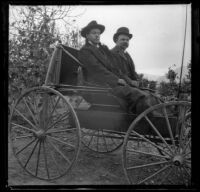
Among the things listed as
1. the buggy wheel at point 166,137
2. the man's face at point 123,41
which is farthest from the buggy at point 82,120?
the man's face at point 123,41

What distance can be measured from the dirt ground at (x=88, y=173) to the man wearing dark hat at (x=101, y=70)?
3.05ft

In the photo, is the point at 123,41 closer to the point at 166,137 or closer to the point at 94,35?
the point at 94,35

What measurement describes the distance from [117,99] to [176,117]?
2.24 feet

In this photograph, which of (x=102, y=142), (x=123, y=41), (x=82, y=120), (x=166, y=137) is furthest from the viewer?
(x=102, y=142)

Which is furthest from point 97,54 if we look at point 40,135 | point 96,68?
point 40,135

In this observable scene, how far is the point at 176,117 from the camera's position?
8.67 feet

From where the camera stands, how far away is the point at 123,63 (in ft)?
12.4

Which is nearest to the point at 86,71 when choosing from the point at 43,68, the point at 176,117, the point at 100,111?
the point at 100,111

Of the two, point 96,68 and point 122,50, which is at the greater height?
point 122,50

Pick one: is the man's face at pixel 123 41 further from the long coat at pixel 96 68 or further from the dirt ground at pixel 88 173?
the dirt ground at pixel 88 173

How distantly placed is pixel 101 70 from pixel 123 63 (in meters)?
0.72

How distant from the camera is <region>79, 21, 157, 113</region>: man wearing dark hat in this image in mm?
2848

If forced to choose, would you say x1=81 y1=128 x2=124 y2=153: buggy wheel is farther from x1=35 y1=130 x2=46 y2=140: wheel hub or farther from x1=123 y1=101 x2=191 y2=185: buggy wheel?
x1=35 y1=130 x2=46 y2=140: wheel hub
